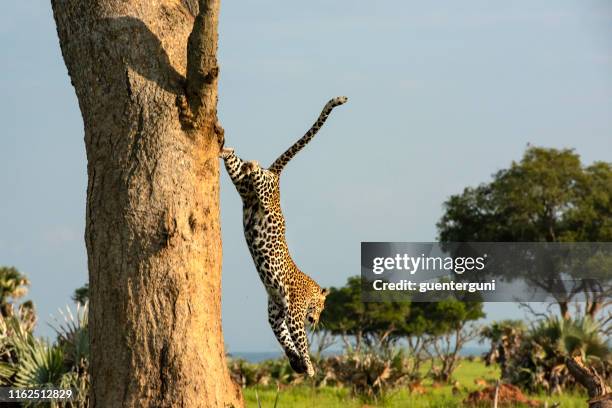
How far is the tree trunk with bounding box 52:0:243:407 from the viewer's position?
18.4ft

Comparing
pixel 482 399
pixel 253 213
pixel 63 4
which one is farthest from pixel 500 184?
pixel 63 4

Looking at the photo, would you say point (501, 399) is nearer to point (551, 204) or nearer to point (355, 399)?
point (355, 399)

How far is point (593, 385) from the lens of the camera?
755cm

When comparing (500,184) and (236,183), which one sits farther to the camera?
(500,184)

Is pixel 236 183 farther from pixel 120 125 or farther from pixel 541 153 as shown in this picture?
pixel 541 153

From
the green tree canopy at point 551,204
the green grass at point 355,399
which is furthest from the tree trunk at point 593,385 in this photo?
the green tree canopy at point 551,204

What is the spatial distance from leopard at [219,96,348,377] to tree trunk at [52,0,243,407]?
148cm

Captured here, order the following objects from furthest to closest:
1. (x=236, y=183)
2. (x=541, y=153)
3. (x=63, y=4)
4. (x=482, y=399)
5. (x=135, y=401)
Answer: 1. (x=541, y=153)
2. (x=482, y=399)
3. (x=236, y=183)
4. (x=63, y=4)
5. (x=135, y=401)

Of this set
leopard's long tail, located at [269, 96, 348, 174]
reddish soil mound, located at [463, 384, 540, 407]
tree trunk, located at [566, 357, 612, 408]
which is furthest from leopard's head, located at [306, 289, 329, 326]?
reddish soil mound, located at [463, 384, 540, 407]

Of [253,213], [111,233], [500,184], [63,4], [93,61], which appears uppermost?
[500,184]

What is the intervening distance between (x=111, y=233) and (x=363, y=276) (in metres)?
41.3

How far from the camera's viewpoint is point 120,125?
19.0ft

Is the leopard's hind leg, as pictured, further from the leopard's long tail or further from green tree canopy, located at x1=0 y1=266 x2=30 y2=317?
green tree canopy, located at x1=0 y1=266 x2=30 y2=317

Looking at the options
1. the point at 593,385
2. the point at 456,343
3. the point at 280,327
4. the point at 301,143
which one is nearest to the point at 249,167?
the point at 301,143
